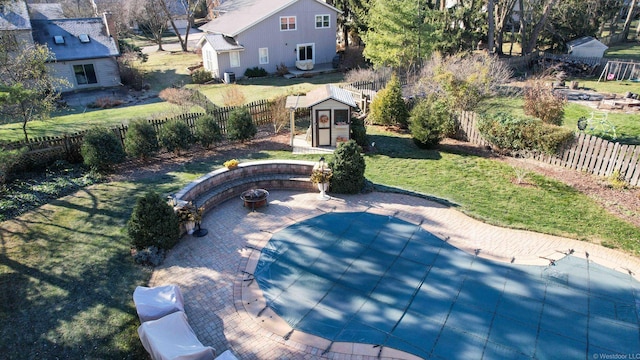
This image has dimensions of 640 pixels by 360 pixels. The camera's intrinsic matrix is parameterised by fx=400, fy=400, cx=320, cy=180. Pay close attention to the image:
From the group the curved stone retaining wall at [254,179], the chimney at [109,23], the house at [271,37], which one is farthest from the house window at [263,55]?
the curved stone retaining wall at [254,179]

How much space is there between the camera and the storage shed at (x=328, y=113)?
16.5m

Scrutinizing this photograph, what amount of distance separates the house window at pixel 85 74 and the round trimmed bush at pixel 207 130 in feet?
61.7

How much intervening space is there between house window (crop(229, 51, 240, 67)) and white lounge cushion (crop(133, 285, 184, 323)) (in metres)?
Answer: 27.6

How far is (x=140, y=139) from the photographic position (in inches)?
597

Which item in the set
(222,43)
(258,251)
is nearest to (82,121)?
(222,43)

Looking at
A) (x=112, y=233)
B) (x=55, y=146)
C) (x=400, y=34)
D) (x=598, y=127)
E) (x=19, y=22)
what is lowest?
(x=112, y=233)

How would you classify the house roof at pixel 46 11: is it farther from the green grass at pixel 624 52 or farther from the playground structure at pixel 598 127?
the green grass at pixel 624 52

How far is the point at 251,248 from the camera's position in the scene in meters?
10.8

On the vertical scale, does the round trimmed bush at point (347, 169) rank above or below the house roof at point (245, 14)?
below

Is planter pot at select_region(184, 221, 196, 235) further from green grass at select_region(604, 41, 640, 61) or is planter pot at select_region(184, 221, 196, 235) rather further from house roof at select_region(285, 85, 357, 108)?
green grass at select_region(604, 41, 640, 61)

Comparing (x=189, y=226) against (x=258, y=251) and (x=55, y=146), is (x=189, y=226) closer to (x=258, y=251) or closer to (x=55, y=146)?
(x=258, y=251)

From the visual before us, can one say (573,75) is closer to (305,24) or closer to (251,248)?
(305,24)

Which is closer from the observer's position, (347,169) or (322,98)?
(347,169)

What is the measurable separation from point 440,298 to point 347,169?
18.7 ft
